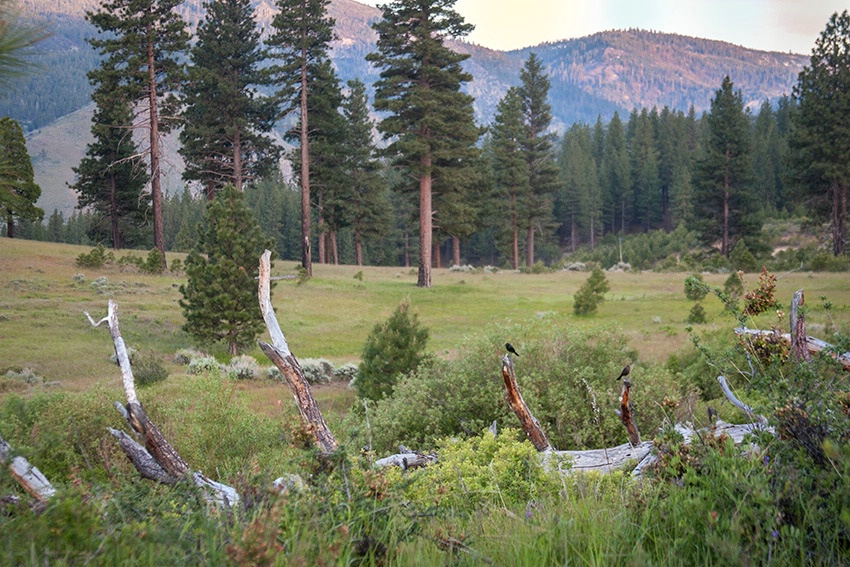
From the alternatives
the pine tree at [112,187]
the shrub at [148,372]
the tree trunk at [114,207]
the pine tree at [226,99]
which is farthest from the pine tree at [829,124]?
the tree trunk at [114,207]

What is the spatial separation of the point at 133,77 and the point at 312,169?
12.4 metres

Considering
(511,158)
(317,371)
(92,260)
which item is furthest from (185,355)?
(511,158)

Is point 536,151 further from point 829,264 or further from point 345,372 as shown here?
point 345,372

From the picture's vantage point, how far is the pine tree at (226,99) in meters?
33.6

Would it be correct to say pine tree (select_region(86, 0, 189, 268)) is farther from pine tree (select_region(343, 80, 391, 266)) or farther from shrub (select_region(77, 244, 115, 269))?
pine tree (select_region(343, 80, 391, 266))

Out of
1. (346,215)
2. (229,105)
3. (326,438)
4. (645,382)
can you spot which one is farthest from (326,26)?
(326,438)

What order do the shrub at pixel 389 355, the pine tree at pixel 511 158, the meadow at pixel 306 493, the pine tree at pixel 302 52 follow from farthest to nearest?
the pine tree at pixel 511 158
the pine tree at pixel 302 52
the shrub at pixel 389 355
the meadow at pixel 306 493

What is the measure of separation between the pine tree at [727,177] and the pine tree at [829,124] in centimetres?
595

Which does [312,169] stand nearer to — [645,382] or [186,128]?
[186,128]

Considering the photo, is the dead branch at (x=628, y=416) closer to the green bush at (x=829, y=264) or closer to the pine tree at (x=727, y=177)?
the green bush at (x=829, y=264)

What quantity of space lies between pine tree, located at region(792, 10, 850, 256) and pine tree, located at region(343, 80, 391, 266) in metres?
30.9

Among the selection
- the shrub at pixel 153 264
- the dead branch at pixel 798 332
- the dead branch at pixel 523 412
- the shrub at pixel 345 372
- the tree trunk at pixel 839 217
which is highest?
the tree trunk at pixel 839 217

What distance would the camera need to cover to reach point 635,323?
2150cm

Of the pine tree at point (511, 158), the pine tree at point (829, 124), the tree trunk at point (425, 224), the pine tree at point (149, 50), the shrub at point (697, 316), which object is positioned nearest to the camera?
the shrub at point (697, 316)
